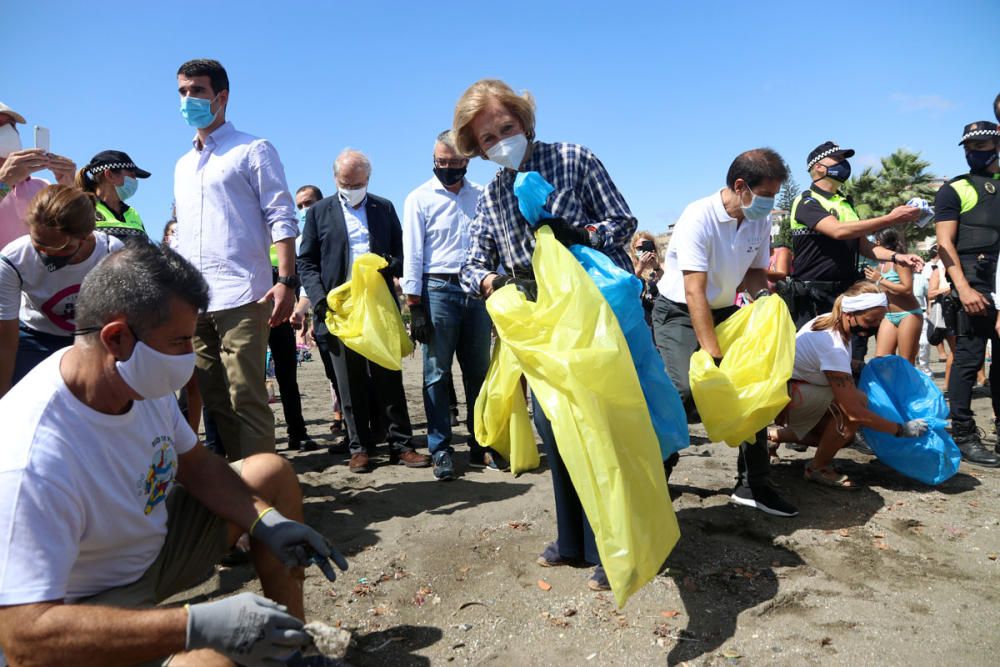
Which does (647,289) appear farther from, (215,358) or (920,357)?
(215,358)

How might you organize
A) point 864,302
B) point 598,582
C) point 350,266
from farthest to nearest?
1. point 350,266
2. point 864,302
3. point 598,582

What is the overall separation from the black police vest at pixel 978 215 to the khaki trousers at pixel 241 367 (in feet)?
14.8

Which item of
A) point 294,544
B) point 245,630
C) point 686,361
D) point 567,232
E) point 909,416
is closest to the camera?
point 245,630

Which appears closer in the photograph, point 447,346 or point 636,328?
point 636,328

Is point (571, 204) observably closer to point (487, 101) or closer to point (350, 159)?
point (487, 101)

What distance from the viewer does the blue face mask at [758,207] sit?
3245 millimetres

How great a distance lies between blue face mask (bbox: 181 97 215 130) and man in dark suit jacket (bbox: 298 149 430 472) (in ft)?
4.24

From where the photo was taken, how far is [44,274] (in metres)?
2.86

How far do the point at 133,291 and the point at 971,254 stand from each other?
16.6 ft

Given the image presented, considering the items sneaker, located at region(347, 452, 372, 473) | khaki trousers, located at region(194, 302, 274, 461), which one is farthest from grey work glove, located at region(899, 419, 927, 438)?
khaki trousers, located at region(194, 302, 274, 461)

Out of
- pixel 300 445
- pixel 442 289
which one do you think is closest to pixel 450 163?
pixel 442 289

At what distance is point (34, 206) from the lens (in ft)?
8.95

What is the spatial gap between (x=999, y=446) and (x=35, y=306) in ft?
18.1

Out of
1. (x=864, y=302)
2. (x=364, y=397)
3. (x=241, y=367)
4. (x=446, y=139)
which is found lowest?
(x=364, y=397)
